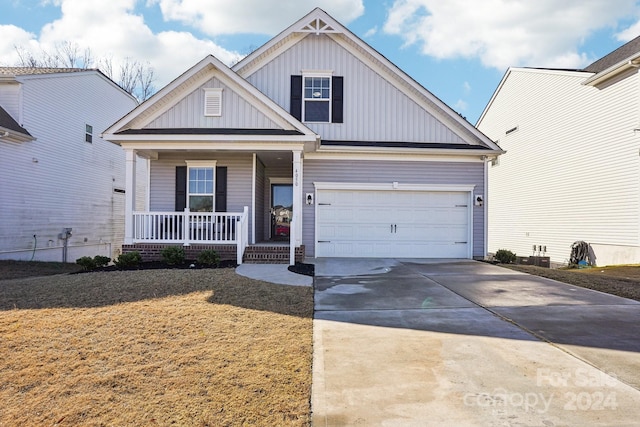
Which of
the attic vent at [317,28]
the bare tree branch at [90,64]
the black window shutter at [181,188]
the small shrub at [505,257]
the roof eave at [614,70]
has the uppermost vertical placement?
the bare tree branch at [90,64]

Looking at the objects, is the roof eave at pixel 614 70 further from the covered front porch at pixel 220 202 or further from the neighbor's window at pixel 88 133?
the neighbor's window at pixel 88 133

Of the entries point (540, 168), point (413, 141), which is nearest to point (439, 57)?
point (540, 168)

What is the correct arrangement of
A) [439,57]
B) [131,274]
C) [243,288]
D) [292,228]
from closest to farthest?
[243,288] < [131,274] < [292,228] < [439,57]

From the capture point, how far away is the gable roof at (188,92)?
33.7 ft

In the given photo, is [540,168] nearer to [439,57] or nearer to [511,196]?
[511,196]

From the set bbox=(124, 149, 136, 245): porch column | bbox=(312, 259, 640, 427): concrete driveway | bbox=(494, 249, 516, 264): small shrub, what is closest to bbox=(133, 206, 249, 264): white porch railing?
bbox=(124, 149, 136, 245): porch column

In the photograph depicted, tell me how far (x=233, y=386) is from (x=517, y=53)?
25.4m

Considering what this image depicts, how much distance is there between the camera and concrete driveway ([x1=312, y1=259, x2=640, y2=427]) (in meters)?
2.95

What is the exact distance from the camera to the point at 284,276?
27.6 ft

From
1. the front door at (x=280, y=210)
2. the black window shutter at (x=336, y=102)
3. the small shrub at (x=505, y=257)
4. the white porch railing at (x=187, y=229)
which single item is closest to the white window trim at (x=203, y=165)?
the white porch railing at (x=187, y=229)

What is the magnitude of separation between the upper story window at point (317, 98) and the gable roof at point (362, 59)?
111 cm

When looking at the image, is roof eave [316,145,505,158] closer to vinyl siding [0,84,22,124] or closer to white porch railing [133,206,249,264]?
white porch railing [133,206,249,264]

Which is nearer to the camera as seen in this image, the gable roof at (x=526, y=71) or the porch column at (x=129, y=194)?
the porch column at (x=129, y=194)

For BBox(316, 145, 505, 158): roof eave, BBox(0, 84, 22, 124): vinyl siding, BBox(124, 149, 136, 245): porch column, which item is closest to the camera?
BBox(124, 149, 136, 245): porch column
